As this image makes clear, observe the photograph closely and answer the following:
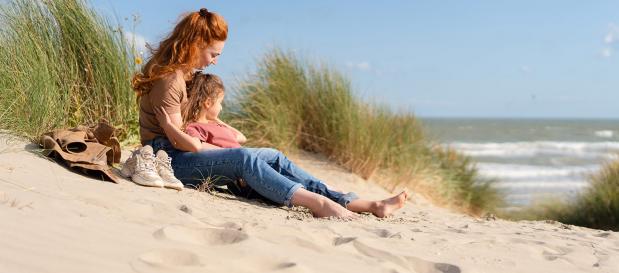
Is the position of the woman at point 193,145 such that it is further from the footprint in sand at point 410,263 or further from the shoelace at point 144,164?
the footprint in sand at point 410,263

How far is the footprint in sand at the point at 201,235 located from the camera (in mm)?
2914

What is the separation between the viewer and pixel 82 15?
569cm

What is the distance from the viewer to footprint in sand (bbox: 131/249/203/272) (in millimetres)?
2453

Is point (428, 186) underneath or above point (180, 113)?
underneath

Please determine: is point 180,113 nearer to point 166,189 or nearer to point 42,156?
point 166,189

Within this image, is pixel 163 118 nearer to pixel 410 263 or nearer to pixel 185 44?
pixel 185 44

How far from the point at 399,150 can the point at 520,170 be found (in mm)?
14007

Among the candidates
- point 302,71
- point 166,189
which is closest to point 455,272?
point 166,189

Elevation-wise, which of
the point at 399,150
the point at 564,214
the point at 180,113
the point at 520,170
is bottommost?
the point at 520,170

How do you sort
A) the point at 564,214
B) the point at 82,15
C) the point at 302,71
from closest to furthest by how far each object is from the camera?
the point at 82,15
the point at 302,71
the point at 564,214

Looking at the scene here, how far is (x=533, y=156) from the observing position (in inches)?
1041

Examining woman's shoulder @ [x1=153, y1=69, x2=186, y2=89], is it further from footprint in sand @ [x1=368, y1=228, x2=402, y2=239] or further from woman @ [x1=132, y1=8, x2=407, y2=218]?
footprint in sand @ [x1=368, y1=228, x2=402, y2=239]

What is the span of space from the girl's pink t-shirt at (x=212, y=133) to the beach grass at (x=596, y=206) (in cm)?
516

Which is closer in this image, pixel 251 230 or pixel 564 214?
pixel 251 230
